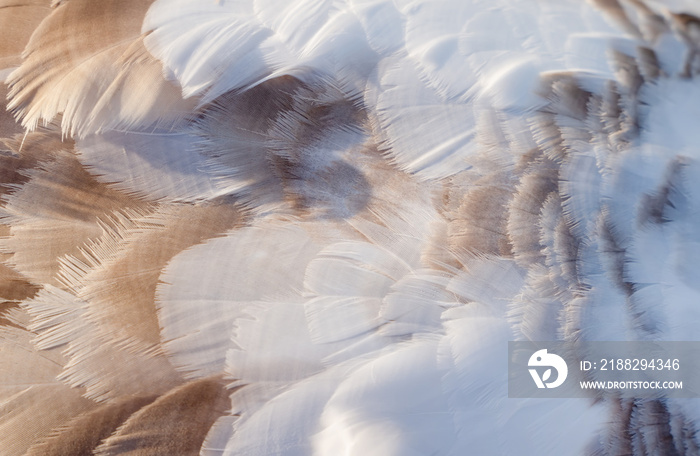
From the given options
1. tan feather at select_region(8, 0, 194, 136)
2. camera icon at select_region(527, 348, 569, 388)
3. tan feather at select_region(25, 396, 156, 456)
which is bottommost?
tan feather at select_region(25, 396, 156, 456)

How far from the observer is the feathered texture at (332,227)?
938 millimetres

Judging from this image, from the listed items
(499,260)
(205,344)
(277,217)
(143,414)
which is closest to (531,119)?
(499,260)

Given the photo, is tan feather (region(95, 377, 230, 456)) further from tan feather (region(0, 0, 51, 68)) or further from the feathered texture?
tan feather (region(0, 0, 51, 68))

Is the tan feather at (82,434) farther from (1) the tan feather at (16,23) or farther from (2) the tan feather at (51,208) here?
(1) the tan feather at (16,23)

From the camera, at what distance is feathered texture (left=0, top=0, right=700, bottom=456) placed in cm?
94

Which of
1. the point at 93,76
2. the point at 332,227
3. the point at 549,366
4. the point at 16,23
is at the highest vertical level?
the point at 16,23

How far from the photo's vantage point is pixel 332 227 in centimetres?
98

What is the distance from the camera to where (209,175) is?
3.27 feet

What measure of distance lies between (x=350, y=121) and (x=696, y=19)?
737mm

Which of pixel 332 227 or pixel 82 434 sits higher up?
pixel 332 227

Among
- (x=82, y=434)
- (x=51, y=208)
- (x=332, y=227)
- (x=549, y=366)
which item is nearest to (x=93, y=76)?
(x=51, y=208)

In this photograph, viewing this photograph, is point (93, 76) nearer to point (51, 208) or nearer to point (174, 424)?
point (51, 208)

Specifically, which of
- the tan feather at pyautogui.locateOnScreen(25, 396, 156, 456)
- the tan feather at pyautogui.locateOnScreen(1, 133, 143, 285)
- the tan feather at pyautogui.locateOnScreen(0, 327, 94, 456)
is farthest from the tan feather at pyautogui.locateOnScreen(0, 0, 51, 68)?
the tan feather at pyautogui.locateOnScreen(25, 396, 156, 456)

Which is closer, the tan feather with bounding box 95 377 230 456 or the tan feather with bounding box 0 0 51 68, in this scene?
the tan feather with bounding box 95 377 230 456
